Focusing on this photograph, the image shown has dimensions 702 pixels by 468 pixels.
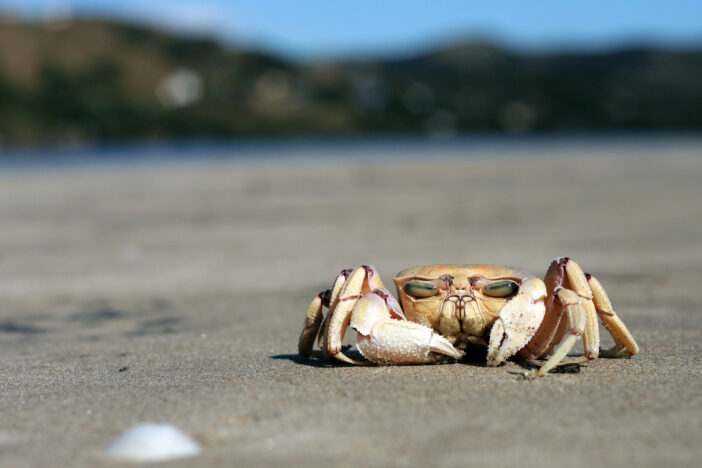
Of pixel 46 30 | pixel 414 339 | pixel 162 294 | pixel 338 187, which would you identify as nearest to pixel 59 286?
pixel 162 294

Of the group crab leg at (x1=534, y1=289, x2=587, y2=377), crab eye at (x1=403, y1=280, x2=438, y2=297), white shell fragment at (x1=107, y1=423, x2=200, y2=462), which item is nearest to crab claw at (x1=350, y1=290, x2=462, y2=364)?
crab eye at (x1=403, y1=280, x2=438, y2=297)

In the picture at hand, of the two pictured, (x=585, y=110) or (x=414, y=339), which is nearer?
(x=414, y=339)

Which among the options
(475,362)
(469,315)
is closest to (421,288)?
(469,315)

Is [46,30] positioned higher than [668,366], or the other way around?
[46,30]

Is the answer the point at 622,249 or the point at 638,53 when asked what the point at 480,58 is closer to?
the point at 638,53

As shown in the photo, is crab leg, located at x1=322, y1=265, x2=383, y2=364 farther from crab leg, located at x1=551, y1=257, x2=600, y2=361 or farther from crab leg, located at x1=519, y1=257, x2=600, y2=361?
crab leg, located at x1=551, y1=257, x2=600, y2=361

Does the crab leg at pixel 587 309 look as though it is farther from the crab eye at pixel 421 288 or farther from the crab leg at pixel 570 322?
the crab eye at pixel 421 288
